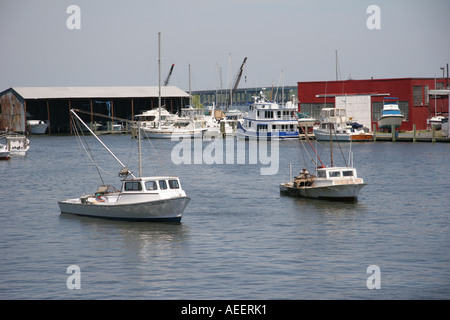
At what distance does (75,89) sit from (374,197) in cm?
12910

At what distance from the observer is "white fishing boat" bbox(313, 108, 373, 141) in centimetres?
10906

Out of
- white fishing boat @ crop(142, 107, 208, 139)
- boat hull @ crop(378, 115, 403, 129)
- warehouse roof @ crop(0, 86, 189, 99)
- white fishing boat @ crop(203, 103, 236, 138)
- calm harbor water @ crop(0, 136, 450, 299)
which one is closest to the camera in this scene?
calm harbor water @ crop(0, 136, 450, 299)

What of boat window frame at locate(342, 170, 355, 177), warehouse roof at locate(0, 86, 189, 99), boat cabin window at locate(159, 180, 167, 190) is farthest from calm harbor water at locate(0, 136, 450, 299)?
warehouse roof at locate(0, 86, 189, 99)

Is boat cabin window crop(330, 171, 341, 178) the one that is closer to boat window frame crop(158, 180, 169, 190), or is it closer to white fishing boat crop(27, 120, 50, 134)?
boat window frame crop(158, 180, 169, 190)

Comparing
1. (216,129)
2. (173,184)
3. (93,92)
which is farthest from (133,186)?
(93,92)

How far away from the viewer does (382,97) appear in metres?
120

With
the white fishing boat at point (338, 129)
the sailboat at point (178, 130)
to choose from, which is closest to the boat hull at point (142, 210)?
the white fishing boat at point (338, 129)

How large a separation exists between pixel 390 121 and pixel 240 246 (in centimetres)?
8209

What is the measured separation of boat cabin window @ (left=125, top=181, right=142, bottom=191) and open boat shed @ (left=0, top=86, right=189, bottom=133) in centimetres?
11934

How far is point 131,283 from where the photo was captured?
30125mm

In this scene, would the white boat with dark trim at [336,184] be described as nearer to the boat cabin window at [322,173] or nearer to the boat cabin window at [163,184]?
the boat cabin window at [322,173]

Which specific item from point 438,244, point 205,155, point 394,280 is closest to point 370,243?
point 438,244
